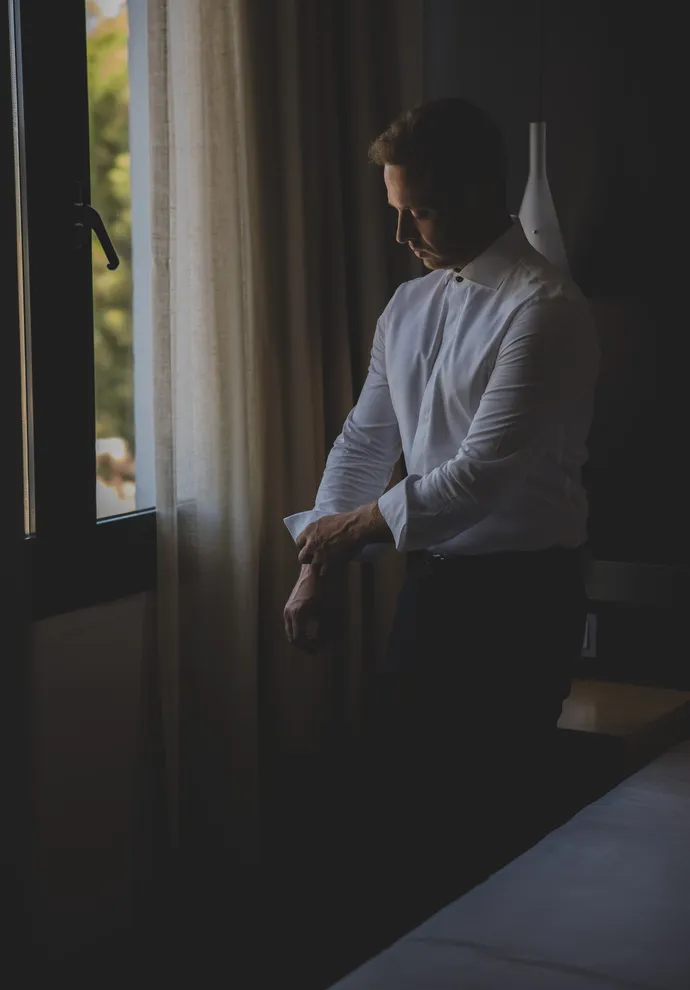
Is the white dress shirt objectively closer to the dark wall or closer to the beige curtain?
the beige curtain

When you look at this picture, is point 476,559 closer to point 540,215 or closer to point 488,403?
point 488,403

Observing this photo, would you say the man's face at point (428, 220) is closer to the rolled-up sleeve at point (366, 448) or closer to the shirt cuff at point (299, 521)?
the rolled-up sleeve at point (366, 448)

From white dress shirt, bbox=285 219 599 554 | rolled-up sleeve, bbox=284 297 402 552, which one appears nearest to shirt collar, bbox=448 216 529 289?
white dress shirt, bbox=285 219 599 554

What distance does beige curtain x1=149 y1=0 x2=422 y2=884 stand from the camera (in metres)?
2.37

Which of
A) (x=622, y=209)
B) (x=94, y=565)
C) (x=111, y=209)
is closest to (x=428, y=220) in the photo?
(x=111, y=209)

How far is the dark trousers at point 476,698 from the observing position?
1.92 metres

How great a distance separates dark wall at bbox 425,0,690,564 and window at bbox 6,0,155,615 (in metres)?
1.01

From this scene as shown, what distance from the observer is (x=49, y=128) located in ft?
7.05

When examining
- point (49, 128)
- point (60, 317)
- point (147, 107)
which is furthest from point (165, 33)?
point (60, 317)

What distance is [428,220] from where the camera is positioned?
75.2 inches

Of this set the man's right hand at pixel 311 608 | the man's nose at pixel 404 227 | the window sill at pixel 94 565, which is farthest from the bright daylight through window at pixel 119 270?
the man's nose at pixel 404 227

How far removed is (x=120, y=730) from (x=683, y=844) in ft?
3.69

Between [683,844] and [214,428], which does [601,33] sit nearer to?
[214,428]

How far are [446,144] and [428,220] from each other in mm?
117
